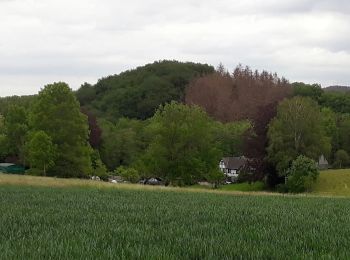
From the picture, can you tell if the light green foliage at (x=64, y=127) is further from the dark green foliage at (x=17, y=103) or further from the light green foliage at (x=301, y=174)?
the light green foliage at (x=301, y=174)

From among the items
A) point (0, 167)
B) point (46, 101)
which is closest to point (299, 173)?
point (46, 101)

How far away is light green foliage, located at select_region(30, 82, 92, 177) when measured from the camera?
6125 centimetres

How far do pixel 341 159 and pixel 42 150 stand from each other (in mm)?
55332

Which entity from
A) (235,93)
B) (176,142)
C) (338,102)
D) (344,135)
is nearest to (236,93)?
(235,93)

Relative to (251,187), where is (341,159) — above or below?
above

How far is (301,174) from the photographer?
60.2 meters

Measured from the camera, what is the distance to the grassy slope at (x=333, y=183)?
60219 mm

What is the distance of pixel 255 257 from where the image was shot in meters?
10.0

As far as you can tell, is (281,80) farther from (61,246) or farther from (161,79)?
(61,246)

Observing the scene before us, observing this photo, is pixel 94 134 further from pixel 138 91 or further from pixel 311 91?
pixel 138 91

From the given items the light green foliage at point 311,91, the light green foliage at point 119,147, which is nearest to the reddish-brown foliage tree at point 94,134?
the light green foliage at point 119,147

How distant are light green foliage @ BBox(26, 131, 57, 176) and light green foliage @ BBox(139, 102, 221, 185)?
1219 cm

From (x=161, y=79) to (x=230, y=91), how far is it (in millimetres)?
29101

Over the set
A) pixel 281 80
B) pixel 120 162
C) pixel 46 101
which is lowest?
pixel 120 162
